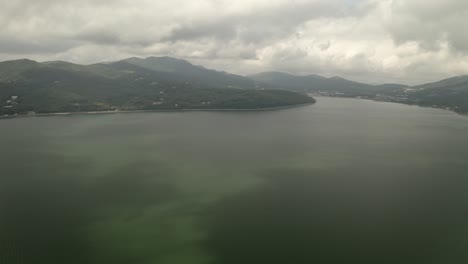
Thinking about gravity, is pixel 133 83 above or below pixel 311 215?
above

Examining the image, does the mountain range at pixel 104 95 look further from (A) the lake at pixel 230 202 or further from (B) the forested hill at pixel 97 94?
(A) the lake at pixel 230 202

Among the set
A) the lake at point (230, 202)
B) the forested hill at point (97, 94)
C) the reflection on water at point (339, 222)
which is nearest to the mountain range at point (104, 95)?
the forested hill at point (97, 94)

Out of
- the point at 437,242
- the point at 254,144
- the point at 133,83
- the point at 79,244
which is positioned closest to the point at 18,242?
the point at 79,244

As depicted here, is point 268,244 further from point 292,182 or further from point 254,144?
point 254,144

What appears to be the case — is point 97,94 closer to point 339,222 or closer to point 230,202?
point 230,202

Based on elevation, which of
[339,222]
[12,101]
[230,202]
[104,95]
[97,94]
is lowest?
[339,222]

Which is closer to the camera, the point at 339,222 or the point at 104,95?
the point at 339,222

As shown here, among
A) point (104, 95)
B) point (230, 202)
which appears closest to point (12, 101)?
point (104, 95)

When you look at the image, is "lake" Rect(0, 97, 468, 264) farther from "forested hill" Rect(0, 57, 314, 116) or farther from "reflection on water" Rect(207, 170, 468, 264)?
"forested hill" Rect(0, 57, 314, 116)
